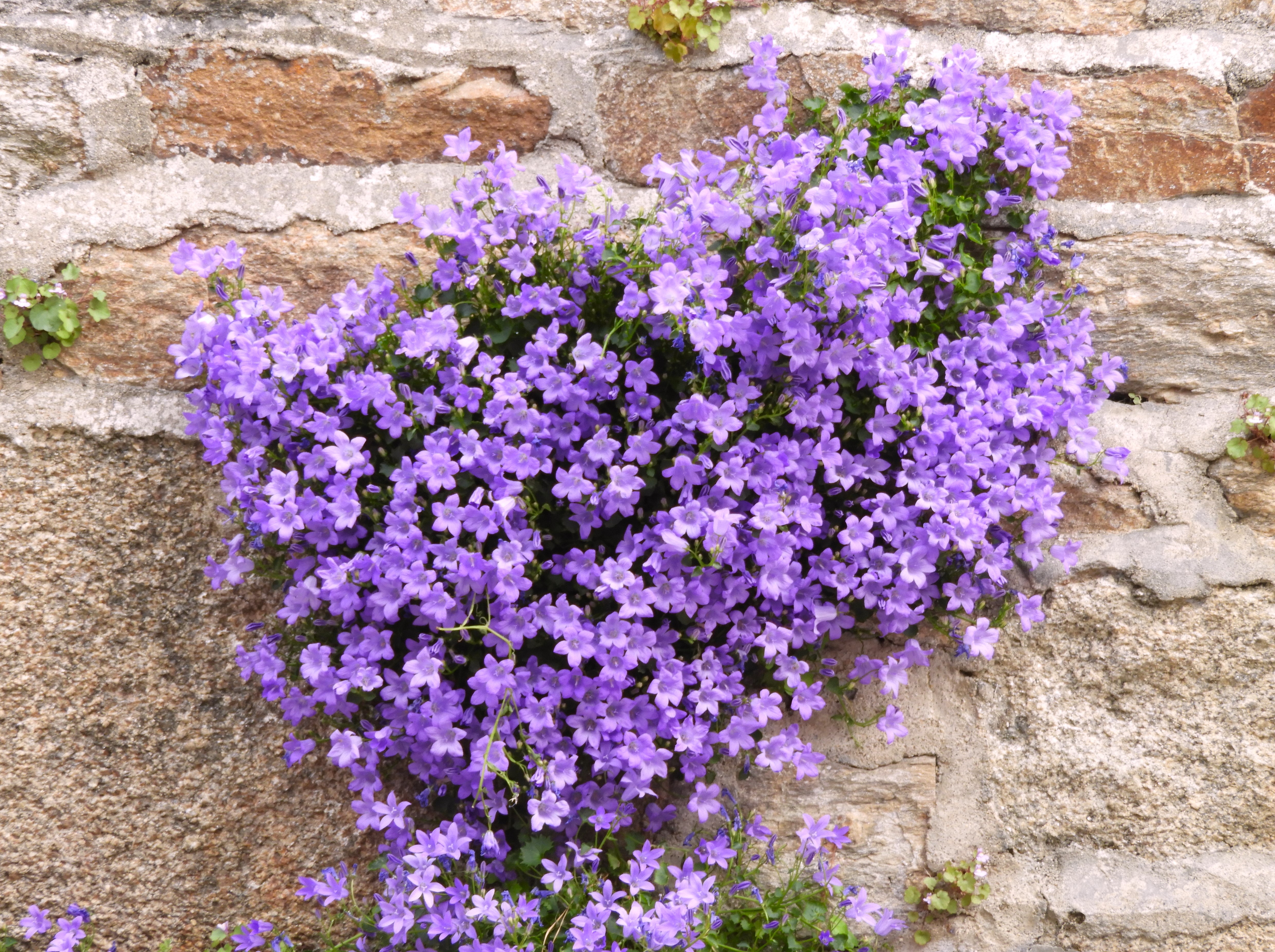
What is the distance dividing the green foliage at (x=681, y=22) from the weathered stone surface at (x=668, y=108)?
6 cm

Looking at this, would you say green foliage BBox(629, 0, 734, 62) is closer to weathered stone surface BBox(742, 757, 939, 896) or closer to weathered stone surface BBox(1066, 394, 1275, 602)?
weathered stone surface BBox(1066, 394, 1275, 602)

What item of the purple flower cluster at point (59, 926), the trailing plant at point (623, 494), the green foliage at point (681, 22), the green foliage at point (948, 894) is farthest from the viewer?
the green foliage at point (681, 22)

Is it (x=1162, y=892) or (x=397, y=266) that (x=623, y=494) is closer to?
(x=397, y=266)

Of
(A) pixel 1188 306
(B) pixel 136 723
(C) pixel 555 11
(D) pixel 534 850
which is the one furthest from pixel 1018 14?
(B) pixel 136 723

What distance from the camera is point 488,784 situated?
6.38ft

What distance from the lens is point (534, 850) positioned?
6.44 feet

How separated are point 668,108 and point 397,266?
2.37 feet

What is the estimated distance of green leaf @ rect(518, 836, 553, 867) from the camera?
Result: 1953 millimetres

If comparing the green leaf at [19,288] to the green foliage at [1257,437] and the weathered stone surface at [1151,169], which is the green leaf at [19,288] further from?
the green foliage at [1257,437]

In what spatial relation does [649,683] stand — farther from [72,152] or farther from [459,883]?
[72,152]

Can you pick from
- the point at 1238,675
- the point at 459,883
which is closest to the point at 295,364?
the point at 459,883

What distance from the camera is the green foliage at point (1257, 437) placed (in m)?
2.17

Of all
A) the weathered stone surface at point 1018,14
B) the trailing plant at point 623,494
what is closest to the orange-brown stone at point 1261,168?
the weathered stone surface at point 1018,14

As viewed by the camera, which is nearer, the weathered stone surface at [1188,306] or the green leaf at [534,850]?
the green leaf at [534,850]
